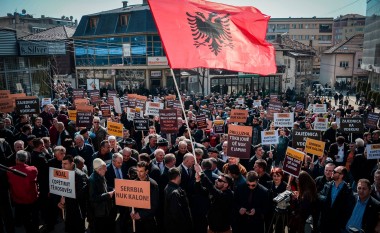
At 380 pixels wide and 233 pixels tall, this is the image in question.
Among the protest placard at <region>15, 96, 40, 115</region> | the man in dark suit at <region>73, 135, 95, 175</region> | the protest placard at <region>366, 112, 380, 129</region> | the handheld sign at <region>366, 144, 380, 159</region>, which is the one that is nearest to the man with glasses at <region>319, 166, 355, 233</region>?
the handheld sign at <region>366, 144, 380, 159</region>

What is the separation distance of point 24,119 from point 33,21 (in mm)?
63434

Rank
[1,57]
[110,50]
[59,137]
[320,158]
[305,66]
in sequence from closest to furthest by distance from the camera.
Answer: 1. [320,158]
2. [59,137]
3. [1,57]
4. [110,50]
5. [305,66]

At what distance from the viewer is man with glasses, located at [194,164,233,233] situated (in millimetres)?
5355

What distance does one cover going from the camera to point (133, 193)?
5398 millimetres

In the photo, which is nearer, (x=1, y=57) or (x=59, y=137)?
(x=59, y=137)

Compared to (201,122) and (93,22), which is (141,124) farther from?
(93,22)

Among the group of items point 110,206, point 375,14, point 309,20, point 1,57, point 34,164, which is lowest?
point 110,206

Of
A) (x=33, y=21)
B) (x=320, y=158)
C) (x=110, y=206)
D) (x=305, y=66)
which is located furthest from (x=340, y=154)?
(x=33, y=21)

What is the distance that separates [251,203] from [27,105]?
10111 millimetres

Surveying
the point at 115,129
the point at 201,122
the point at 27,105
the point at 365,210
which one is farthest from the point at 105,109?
the point at 365,210

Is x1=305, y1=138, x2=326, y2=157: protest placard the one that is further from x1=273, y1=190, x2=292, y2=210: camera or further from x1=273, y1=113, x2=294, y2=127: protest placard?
x1=273, y1=113, x2=294, y2=127: protest placard

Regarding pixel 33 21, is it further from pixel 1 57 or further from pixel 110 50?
pixel 1 57

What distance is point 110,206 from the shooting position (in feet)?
19.7

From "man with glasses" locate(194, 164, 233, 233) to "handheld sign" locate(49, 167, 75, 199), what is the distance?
2233mm
